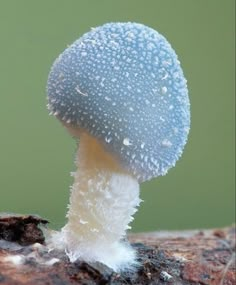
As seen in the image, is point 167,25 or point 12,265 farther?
point 167,25

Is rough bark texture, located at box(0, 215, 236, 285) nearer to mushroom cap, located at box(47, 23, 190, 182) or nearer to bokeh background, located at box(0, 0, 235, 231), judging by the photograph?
mushroom cap, located at box(47, 23, 190, 182)

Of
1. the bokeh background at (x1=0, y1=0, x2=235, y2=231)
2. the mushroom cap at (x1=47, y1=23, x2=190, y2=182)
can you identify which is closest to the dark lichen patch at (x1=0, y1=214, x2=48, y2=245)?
the mushroom cap at (x1=47, y1=23, x2=190, y2=182)

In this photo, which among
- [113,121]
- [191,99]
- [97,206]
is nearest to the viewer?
[113,121]

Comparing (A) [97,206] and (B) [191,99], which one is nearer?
(A) [97,206]

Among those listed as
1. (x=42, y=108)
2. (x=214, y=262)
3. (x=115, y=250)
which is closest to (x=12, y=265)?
(x=115, y=250)

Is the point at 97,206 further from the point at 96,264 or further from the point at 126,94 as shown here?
the point at 126,94

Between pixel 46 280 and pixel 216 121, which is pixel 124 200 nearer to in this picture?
pixel 46 280

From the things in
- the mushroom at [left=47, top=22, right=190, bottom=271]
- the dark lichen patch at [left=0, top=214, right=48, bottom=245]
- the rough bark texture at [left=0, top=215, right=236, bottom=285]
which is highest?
the mushroom at [left=47, top=22, right=190, bottom=271]

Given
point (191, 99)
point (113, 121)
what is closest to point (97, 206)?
point (113, 121)
